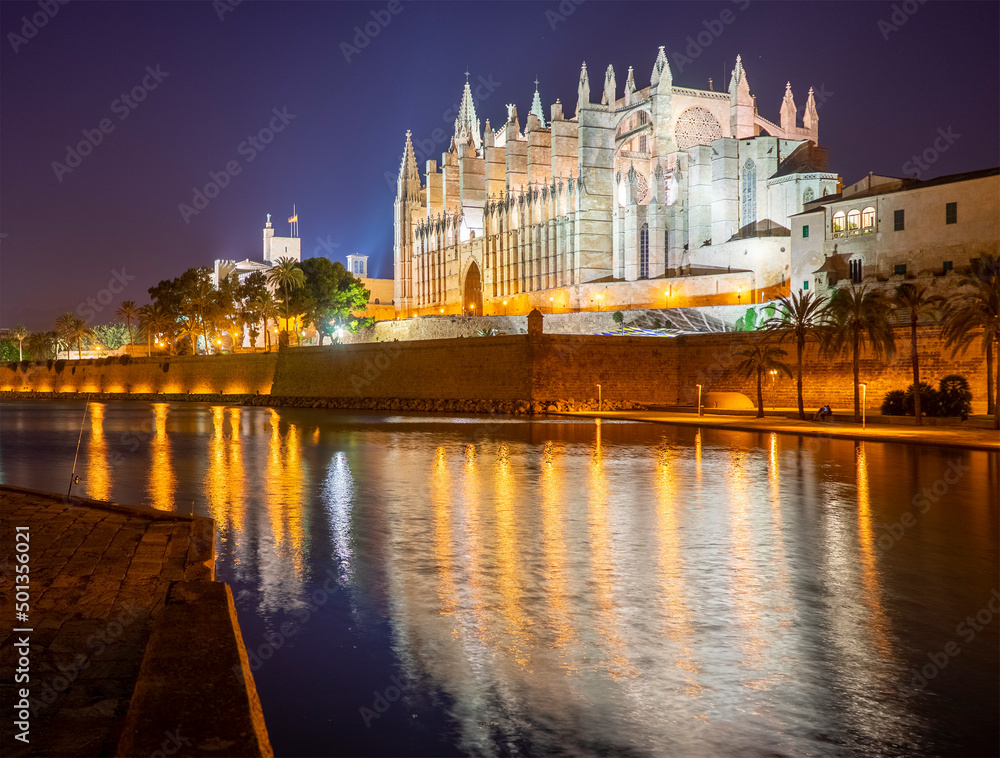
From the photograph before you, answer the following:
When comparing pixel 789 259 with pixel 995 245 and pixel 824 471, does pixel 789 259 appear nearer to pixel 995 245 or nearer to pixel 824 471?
pixel 995 245

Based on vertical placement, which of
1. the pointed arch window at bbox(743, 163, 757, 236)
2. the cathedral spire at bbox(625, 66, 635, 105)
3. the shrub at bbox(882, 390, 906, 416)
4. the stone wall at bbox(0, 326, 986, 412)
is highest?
the cathedral spire at bbox(625, 66, 635, 105)

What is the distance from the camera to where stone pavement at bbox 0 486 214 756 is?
4.05 metres

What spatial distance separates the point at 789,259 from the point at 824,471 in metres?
35.0

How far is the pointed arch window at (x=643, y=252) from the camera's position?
5669 cm

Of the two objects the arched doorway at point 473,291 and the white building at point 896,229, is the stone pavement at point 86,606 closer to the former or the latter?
the white building at point 896,229

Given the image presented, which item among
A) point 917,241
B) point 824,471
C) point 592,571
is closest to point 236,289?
point 917,241

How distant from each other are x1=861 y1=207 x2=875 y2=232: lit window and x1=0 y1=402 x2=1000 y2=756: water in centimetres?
2734

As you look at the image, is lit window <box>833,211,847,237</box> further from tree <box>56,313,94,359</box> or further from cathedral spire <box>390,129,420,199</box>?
tree <box>56,313,94,359</box>

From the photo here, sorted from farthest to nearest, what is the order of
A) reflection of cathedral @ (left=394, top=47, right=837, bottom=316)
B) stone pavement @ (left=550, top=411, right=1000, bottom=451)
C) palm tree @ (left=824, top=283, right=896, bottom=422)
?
reflection of cathedral @ (left=394, top=47, right=837, bottom=316), palm tree @ (left=824, top=283, right=896, bottom=422), stone pavement @ (left=550, top=411, right=1000, bottom=451)

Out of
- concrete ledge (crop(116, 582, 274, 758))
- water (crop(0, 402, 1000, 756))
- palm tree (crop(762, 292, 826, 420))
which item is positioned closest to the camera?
concrete ledge (crop(116, 582, 274, 758))

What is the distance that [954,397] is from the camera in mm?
27031

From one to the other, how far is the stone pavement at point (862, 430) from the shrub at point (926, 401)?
1.91m

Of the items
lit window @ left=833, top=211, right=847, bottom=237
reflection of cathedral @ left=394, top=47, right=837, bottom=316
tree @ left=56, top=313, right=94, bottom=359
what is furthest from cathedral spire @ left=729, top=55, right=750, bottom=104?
tree @ left=56, top=313, right=94, bottom=359

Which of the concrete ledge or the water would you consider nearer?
the concrete ledge
